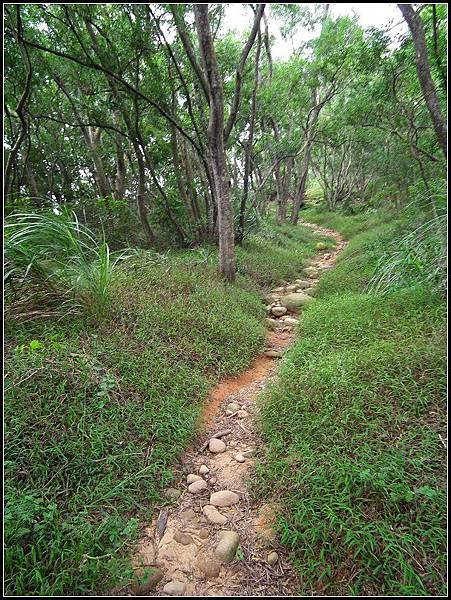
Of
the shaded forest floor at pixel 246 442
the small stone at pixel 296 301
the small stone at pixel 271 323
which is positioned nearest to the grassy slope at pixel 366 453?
the shaded forest floor at pixel 246 442

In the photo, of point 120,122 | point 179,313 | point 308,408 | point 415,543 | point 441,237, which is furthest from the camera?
point 120,122

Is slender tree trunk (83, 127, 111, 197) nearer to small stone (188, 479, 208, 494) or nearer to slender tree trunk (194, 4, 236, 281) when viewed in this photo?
slender tree trunk (194, 4, 236, 281)

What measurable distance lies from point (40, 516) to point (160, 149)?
751 cm

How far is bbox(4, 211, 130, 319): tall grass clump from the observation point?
271 centimetres

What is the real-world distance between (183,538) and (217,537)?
0.62ft

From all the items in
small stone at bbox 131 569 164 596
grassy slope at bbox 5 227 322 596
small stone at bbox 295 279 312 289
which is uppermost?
small stone at bbox 295 279 312 289

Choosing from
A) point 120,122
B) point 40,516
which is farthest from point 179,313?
point 120,122

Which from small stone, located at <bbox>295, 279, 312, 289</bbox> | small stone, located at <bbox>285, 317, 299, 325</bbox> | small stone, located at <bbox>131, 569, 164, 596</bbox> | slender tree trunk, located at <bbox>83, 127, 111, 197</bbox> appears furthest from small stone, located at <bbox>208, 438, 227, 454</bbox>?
slender tree trunk, located at <bbox>83, 127, 111, 197</bbox>

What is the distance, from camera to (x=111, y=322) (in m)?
3.08

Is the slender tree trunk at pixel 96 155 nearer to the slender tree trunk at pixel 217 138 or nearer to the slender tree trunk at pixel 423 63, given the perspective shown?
the slender tree trunk at pixel 217 138

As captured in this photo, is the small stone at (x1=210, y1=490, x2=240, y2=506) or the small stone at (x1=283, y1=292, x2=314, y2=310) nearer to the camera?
the small stone at (x1=210, y1=490, x2=240, y2=506)

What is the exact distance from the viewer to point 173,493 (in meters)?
2.02

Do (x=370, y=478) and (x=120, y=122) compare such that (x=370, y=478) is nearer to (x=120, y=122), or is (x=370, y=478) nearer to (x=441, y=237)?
(x=441, y=237)

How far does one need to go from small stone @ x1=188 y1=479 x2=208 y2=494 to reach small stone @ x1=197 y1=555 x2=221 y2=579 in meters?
0.42
